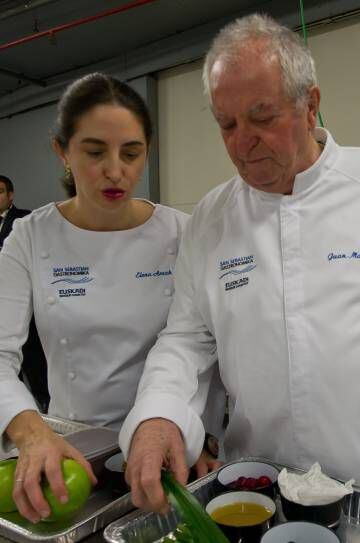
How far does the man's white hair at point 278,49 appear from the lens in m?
1.02

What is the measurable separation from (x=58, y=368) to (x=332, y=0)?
3354mm

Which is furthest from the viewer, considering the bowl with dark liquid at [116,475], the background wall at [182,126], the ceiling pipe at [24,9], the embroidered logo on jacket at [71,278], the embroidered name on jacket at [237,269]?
the background wall at [182,126]

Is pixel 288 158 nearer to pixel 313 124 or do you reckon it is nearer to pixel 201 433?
pixel 313 124

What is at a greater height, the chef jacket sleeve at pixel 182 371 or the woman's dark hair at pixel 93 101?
the woman's dark hair at pixel 93 101

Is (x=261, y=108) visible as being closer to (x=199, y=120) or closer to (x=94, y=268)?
(x=94, y=268)

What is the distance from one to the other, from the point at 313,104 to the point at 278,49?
139mm

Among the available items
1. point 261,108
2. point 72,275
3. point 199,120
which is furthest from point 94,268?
point 199,120

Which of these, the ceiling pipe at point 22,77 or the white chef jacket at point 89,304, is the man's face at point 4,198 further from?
the white chef jacket at point 89,304

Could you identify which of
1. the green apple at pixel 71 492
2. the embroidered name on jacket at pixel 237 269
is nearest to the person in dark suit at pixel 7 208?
the embroidered name on jacket at pixel 237 269

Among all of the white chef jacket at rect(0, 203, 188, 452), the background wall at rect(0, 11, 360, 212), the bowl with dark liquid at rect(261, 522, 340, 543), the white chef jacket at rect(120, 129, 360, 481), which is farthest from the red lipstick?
the background wall at rect(0, 11, 360, 212)

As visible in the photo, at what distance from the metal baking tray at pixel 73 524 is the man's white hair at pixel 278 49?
800mm

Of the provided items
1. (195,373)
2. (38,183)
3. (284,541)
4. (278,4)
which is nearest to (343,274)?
(195,373)

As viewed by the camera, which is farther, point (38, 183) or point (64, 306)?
point (38, 183)

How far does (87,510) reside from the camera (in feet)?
3.11
